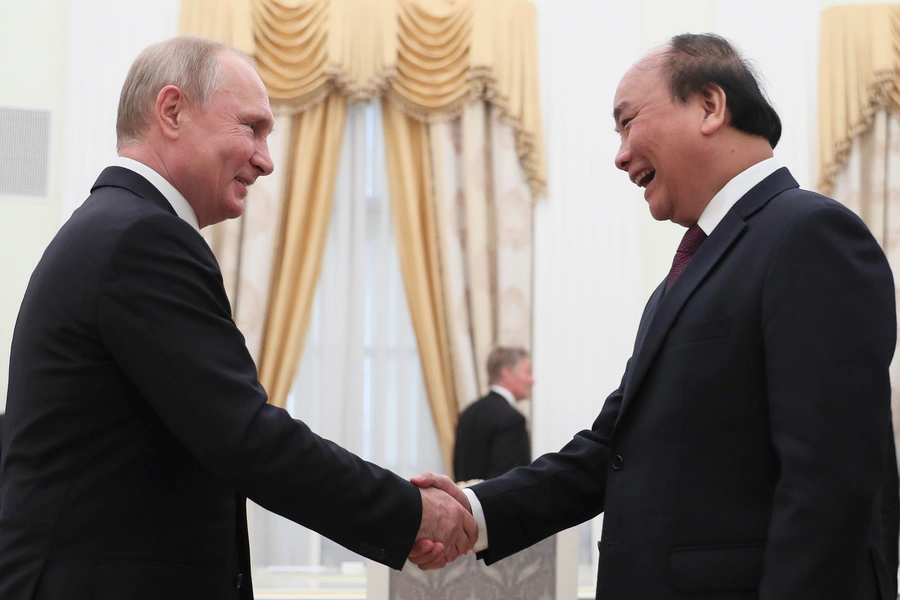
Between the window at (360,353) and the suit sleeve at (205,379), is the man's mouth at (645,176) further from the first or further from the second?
the window at (360,353)

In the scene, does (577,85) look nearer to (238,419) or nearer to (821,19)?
(821,19)

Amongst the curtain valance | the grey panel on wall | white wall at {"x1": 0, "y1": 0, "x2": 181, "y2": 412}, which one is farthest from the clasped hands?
the grey panel on wall

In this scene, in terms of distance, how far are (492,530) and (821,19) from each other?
613 cm

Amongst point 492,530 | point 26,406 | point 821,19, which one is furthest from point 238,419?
point 821,19

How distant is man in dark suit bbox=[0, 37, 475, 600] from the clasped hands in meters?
0.40

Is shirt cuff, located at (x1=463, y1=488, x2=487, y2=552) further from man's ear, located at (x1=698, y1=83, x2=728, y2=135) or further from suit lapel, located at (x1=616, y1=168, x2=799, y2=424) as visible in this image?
man's ear, located at (x1=698, y1=83, x2=728, y2=135)

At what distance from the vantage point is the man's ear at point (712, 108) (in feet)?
7.09

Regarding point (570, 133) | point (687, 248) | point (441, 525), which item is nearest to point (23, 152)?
point (570, 133)

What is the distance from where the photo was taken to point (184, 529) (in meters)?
1.91

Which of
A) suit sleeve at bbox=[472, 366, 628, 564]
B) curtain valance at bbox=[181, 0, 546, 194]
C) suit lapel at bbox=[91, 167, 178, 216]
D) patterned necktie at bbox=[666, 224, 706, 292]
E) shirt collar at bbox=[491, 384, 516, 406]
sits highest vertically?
curtain valance at bbox=[181, 0, 546, 194]

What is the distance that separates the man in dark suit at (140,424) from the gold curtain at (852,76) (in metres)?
6.18

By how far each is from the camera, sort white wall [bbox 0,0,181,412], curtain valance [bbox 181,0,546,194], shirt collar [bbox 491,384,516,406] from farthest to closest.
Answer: curtain valance [bbox 181,0,546,194], white wall [bbox 0,0,181,412], shirt collar [bbox 491,384,516,406]

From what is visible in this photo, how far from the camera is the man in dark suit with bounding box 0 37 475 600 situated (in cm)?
182

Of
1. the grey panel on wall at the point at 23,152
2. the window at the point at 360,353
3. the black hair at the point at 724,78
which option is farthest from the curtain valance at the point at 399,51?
the black hair at the point at 724,78
